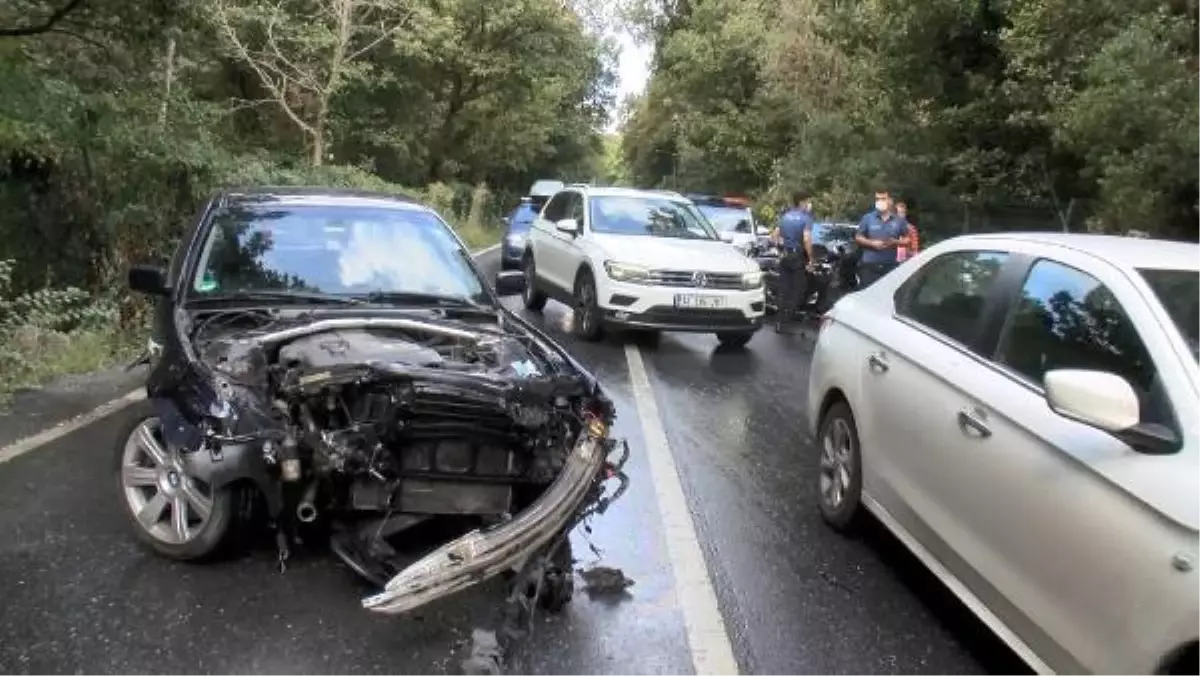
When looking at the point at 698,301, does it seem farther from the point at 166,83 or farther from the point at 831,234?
the point at 166,83

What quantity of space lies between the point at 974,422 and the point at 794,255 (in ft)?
35.4

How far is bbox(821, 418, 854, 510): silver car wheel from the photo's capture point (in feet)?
18.2

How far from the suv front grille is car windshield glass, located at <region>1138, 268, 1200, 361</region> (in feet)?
25.4

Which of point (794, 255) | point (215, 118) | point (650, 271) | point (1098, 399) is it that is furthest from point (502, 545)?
point (215, 118)

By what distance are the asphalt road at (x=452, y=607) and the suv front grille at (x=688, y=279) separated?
5.37 meters

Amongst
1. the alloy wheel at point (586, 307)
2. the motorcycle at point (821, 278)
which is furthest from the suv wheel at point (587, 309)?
the motorcycle at point (821, 278)

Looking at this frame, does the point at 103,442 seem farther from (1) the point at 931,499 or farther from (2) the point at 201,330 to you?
(1) the point at 931,499

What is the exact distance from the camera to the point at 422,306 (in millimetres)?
5672

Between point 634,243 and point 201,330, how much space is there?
24.4ft

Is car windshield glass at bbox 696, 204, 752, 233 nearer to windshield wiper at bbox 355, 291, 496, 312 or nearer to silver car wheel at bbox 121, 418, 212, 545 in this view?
windshield wiper at bbox 355, 291, 496, 312

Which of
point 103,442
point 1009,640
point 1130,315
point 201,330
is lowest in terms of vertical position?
point 103,442

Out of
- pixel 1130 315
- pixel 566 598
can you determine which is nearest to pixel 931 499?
pixel 1130 315

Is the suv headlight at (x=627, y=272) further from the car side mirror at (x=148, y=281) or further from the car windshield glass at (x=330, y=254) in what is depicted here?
the car side mirror at (x=148, y=281)

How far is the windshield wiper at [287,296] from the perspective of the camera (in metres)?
5.58
